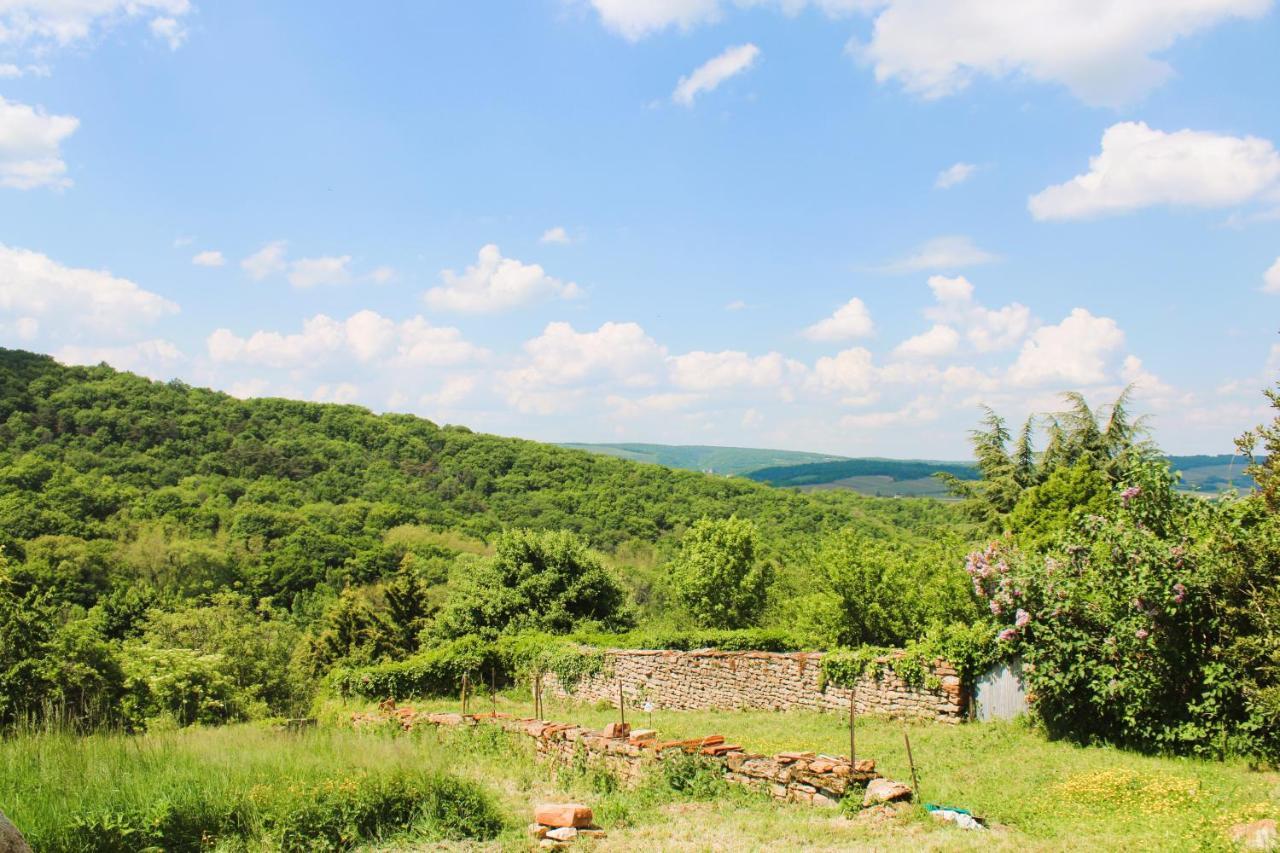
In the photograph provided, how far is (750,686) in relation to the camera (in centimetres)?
1678

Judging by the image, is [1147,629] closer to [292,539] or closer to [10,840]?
[10,840]

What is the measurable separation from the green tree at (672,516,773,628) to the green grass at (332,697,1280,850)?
80.0 ft

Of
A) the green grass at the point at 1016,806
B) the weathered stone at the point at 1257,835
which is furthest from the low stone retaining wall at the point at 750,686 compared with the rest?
the weathered stone at the point at 1257,835

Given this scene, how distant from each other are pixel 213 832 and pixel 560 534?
23.3 m

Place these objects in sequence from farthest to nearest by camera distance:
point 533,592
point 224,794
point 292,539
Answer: point 292,539 → point 533,592 → point 224,794

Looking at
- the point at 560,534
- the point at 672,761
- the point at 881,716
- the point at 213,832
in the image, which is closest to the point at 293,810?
the point at 213,832

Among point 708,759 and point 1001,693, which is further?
point 1001,693

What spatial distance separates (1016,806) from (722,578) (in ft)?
92.5

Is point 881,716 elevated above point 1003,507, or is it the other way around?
point 1003,507

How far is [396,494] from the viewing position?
90.2m

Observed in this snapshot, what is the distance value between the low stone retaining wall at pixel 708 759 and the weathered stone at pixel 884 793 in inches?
7.4

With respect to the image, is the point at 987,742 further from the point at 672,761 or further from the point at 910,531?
the point at 910,531

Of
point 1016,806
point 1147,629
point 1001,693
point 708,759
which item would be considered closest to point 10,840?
point 708,759

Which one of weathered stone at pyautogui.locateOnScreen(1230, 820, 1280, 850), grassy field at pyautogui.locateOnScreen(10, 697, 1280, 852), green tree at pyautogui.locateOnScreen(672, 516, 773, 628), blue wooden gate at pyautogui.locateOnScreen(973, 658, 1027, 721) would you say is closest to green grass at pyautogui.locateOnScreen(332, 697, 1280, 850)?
grassy field at pyautogui.locateOnScreen(10, 697, 1280, 852)
